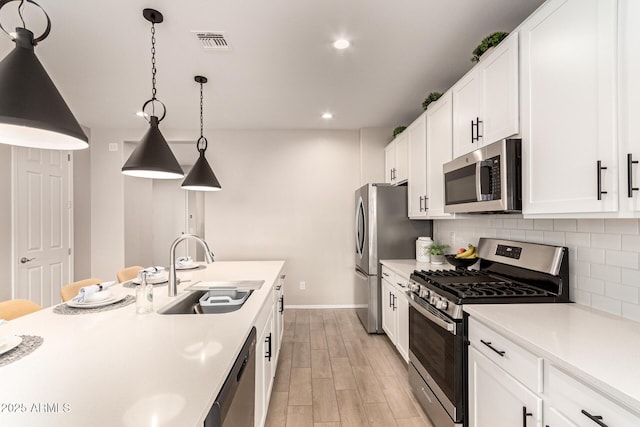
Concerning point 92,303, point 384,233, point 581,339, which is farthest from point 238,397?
point 384,233

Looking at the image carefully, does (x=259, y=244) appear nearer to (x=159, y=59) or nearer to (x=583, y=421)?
(x=159, y=59)

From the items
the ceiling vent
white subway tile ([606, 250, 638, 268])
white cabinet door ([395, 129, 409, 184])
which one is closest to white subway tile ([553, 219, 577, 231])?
white subway tile ([606, 250, 638, 268])

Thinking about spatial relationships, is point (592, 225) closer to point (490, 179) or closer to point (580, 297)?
point (580, 297)

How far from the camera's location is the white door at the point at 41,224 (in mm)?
3383

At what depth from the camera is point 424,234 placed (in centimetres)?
358

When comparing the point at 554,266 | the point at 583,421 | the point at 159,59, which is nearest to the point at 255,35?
the point at 159,59

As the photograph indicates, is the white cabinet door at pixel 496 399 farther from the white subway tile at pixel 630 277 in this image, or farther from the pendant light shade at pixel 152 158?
the pendant light shade at pixel 152 158

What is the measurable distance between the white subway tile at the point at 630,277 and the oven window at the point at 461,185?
0.78 metres

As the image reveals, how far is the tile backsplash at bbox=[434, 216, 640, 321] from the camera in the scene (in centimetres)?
139

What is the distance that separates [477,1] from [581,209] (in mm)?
1392

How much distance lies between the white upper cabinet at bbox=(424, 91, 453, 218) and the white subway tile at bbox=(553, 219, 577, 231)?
751 mm

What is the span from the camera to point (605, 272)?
151cm

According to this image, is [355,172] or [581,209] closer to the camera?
[581,209]

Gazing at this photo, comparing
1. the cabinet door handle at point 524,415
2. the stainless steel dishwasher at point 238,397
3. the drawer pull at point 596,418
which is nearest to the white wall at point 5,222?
the stainless steel dishwasher at point 238,397
